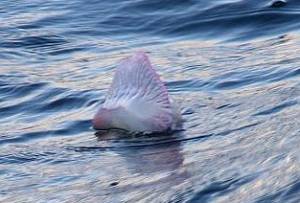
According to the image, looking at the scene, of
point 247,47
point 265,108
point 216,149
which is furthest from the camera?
point 247,47

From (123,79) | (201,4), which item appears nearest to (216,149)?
(123,79)

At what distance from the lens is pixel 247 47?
6.46m

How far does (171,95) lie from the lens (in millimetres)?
5609

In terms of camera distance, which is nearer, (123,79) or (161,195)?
(161,195)

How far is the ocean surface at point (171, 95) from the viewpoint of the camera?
3.87 meters

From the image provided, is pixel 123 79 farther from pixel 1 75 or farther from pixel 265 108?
pixel 1 75

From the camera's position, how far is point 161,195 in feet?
12.2

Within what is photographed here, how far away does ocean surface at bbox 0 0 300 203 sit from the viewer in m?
3.87

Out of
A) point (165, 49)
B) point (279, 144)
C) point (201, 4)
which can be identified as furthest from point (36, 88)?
point (279, 144)

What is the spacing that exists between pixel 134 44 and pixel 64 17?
1092 millimetres

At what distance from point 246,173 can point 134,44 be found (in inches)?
134

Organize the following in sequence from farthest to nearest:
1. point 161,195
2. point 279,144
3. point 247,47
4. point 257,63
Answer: point 247,47 → point 257,63 → point 279,144 → point 161,195

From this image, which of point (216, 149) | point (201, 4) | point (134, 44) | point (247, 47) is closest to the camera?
point (216, 149)

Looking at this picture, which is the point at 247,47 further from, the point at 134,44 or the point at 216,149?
the point at 216,149
